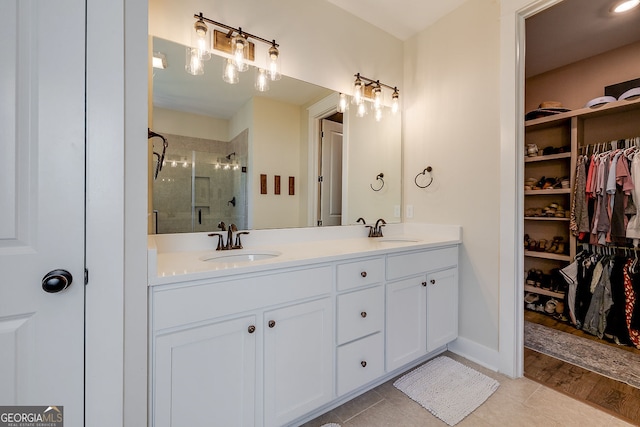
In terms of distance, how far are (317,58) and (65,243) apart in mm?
1841

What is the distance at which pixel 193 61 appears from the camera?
4.96ft

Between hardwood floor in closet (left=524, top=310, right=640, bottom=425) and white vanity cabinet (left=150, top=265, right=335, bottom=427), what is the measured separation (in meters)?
1.52

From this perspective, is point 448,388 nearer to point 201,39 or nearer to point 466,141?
point 466,141

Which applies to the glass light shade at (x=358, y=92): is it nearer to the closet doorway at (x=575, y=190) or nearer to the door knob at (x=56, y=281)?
the closet doorway at (x=575, y=190)

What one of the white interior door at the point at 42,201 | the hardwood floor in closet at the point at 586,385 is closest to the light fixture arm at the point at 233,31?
the white interior door at the point at 42,201

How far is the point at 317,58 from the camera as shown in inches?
77.0

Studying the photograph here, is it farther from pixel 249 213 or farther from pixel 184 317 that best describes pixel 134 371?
pixel 249 213

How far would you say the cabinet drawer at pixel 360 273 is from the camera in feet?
4.64

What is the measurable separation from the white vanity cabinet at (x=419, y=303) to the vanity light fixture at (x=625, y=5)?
7.53ft

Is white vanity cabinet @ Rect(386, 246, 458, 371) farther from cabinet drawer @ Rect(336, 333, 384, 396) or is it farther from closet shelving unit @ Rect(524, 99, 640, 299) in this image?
closet shelving unit @ Rect(524, 99, 640, 299)

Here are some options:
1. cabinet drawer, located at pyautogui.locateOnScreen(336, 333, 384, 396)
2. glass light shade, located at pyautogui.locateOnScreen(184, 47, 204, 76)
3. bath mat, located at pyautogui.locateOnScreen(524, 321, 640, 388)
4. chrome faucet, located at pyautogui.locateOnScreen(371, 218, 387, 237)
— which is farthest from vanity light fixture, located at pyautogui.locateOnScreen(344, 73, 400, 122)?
bath mat, located at pyautogui.locateOnScreen(524, 321, 640, 388)

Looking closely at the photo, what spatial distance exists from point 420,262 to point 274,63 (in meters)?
1.62

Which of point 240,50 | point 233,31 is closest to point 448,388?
point 240,50

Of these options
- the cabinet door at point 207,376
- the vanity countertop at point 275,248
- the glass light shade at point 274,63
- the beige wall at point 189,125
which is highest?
the glass light shade at point 274,63
